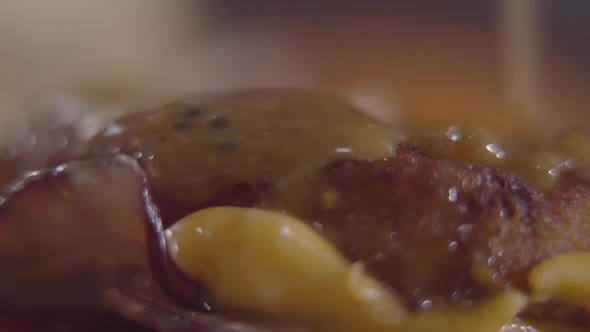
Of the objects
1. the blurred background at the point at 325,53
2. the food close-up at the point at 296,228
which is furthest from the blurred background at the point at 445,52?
the food close-up at the point at 296,228

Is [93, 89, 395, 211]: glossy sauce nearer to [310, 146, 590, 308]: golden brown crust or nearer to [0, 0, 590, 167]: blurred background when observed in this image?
[310, 146, 590, 308]: golden brown crust

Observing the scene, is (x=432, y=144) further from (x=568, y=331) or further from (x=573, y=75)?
(x=573, y=75)

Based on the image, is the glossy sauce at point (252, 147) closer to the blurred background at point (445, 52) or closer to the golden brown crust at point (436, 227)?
the golden brown crust at point (436, 227)

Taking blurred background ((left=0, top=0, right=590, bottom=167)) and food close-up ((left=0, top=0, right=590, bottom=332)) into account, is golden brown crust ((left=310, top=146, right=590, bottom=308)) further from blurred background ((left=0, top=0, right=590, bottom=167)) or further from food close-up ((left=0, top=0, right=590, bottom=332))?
blurred background ((left=0, top=0, right=590, bottom=167))

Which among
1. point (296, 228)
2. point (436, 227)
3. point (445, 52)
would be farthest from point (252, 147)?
point (445, 52)

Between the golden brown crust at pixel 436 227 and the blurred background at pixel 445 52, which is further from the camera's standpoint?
the blurred background at pixel 445 52

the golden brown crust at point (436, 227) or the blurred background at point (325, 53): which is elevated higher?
the blurred background at point (325, 53)

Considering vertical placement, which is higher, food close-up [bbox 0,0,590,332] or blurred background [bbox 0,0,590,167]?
blurred background [bbox 0,0,590,167]

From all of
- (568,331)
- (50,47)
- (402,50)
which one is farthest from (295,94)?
(50,47)

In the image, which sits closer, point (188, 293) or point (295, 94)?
point (188, 293)

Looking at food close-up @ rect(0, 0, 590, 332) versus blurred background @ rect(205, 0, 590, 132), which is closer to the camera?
food close-up @ rect(0, 0, 590, 332)

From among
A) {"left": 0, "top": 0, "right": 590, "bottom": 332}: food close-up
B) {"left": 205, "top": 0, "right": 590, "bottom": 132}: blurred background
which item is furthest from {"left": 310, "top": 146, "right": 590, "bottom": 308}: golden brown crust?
{"left": 205, "top": 0, "right": 590, "bottom": 132}: blurred background
